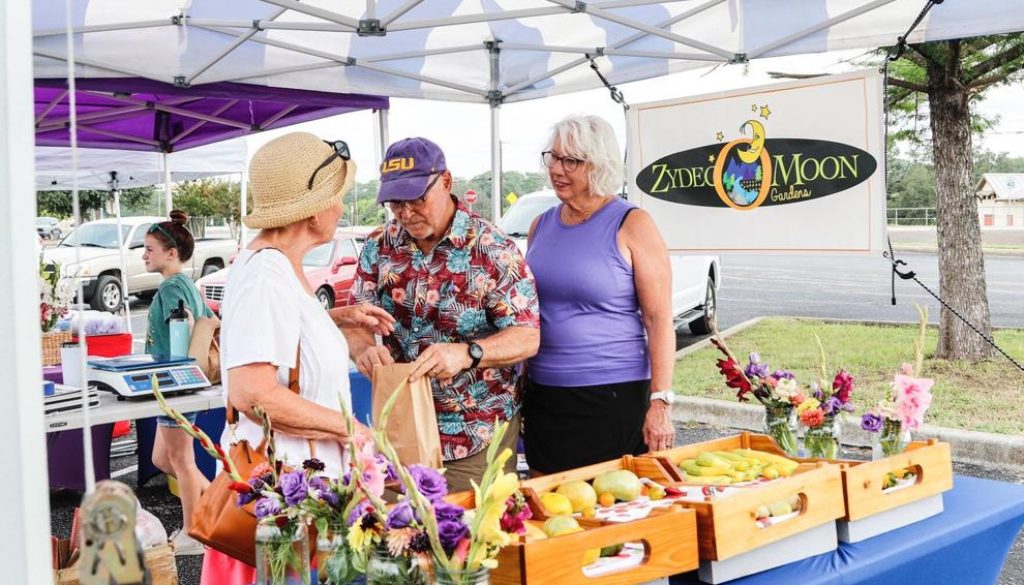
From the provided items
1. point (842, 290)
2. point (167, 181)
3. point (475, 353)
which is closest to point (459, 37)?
point (475, 353)

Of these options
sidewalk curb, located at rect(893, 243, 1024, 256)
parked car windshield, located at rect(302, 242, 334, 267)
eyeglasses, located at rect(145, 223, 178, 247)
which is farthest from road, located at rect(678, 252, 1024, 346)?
eyeglasses, located at rect(145, 223, 178, 247)

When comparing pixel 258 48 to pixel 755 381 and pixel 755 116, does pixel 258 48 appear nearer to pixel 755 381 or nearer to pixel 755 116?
pixel 755 116

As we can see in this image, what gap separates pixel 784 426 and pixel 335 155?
1.31 m

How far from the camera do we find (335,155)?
1946mm

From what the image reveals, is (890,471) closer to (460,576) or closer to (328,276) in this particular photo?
(460,576)

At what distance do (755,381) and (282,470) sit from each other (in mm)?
1396

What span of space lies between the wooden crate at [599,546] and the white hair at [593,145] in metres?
1.01

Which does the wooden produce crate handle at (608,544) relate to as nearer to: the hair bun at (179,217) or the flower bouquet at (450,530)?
the flower bouquet at (450,530)

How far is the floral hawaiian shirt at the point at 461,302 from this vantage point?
235cm

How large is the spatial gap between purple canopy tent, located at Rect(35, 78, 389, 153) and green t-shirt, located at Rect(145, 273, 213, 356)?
1.04m

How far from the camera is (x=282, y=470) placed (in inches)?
58.8

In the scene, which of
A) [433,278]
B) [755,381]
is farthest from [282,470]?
[755,381]

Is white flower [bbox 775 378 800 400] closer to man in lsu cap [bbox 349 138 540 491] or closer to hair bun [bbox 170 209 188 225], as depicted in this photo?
man in lsu cap [bbox 349 138 540 491]

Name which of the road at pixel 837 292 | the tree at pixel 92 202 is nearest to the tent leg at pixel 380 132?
the road at pixel 837 292
